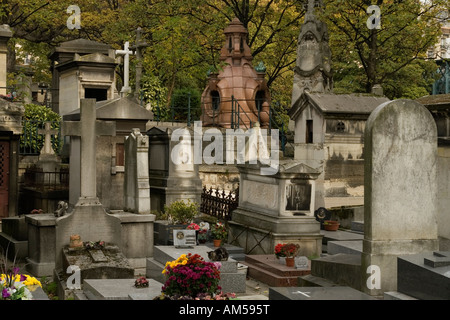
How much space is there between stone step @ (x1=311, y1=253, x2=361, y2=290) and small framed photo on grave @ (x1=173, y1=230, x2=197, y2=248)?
363 cm

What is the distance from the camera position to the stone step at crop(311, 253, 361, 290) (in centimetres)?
830

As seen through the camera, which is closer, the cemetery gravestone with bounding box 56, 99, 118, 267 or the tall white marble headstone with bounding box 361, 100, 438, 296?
A: the tall white marble headstone with bounding box 361, 100, 438, 296

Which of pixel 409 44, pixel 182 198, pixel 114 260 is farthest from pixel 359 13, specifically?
pixel 114 260

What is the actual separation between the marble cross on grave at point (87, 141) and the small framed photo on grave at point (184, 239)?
161 centimetres

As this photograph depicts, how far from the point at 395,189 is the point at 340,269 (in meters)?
1.24

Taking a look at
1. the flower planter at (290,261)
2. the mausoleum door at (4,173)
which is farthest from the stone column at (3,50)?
the flower planter at (290,261)

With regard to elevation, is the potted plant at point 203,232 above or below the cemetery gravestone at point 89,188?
below

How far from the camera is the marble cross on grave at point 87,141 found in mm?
12445

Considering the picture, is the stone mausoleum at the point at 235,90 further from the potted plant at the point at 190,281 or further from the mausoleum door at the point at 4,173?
the potted plant at the point at 190,281

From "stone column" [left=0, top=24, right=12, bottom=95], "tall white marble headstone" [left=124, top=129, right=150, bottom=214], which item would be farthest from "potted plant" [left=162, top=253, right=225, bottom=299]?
"stone column" [left=0, top=24, right=12, bottom=95]

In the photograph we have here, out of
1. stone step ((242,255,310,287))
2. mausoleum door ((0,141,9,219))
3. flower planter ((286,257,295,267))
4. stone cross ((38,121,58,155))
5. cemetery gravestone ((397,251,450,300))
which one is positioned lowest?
stone step ((242,255,310,287))

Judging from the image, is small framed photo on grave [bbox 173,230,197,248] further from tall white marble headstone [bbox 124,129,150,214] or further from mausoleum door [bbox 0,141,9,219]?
mausoleum door [bbox 0,141,9,219]

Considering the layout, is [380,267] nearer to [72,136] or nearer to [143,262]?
[143,262]

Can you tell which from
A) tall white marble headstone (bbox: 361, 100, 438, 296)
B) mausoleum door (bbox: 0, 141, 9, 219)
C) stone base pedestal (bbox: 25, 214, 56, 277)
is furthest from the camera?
mausoleum door (bbox: 0, 141, 9, 219)
